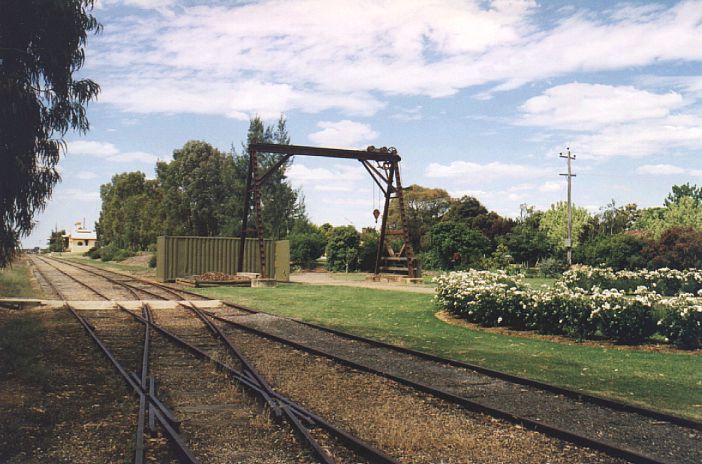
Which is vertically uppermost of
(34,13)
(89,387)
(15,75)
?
(34,13)

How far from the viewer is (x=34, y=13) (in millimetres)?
11062

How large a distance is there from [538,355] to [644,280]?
13326 mm

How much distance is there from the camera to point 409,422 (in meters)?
6.31

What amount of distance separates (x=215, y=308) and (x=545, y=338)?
390 inches

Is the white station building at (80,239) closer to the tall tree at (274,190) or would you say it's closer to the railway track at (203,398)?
the tall tree at (274,190)

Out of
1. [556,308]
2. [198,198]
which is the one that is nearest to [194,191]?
[198,198]

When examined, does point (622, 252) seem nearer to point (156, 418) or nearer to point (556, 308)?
point (556, 308)

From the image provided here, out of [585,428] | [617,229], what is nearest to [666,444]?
[585,428]

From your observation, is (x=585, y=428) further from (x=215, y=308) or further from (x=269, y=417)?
(x=215, y=308)

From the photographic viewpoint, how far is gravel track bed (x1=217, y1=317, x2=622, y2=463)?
17.7ft

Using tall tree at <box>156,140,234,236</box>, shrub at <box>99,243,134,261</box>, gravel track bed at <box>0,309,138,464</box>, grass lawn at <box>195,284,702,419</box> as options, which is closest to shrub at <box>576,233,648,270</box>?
grass lawn at <box>195,284,702,419</box>

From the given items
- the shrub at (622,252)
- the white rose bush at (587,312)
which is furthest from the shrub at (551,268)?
the white rose bush at (587,312)

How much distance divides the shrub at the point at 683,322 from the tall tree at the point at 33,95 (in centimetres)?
1191

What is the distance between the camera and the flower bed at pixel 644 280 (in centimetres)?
2042
